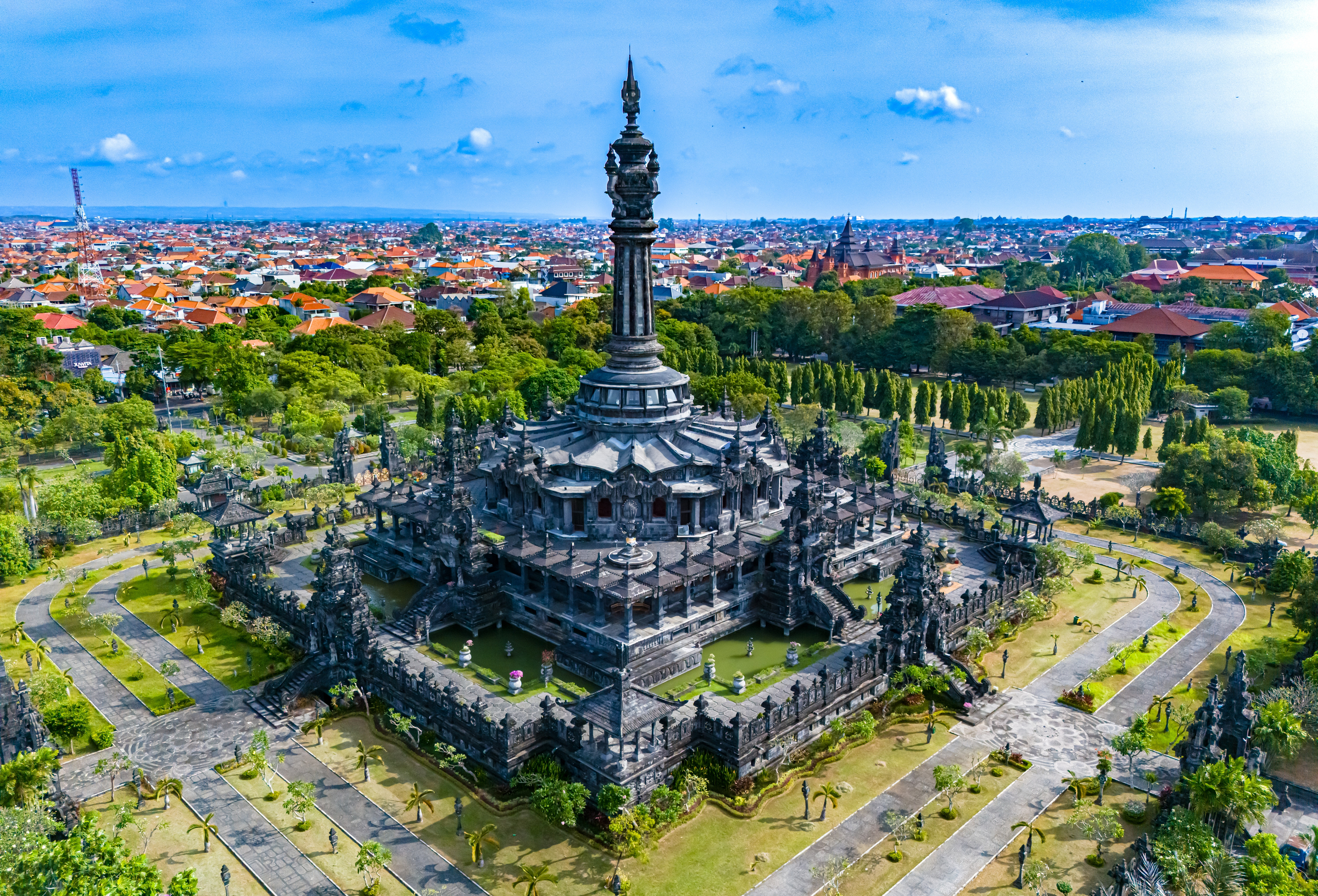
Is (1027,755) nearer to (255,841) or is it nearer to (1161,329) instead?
(255,841)

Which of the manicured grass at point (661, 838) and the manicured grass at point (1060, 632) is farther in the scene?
the manicured grass at point (1060, 632)

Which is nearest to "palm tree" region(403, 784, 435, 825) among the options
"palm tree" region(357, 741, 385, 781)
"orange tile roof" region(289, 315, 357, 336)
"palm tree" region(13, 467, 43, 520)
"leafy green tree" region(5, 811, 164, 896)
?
"palm tree" region(357, 741, 385, 781)

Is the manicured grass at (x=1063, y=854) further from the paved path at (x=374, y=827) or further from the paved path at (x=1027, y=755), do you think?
the paved path at (x=374, y=827)

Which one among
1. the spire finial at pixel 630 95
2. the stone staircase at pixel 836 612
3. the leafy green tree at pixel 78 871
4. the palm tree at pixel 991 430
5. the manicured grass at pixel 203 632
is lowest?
the manicured grass at pixel 203 632

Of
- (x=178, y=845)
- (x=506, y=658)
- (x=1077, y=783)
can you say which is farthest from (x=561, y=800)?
(x=1077, y=783)

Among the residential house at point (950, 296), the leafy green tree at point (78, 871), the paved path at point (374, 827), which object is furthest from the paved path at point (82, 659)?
the residential house at point (950, 296)

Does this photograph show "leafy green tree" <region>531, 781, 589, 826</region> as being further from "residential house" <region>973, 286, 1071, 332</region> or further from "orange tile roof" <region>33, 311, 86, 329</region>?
"residential house" <region>973, 286, 1071, 332</region>
